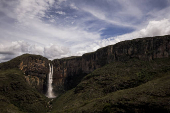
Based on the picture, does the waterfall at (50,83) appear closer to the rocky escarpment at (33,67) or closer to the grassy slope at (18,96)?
the rocky escarpment at (33,67)

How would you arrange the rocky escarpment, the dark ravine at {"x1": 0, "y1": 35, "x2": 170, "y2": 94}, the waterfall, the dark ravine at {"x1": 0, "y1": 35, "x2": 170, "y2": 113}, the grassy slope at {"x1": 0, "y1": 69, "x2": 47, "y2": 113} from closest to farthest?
the dark ravine at {"x1": 0, "y1": 35, "x2": 170, "y2": 113} → the grassy slope at {"x1": 0, "y1": 69, "x2": 47, "y2": 113} → the dark ravine at {"x1": 0, "y1": 35, "x2": 170, "y2": 94} → the rocky escarpment → the waterfall

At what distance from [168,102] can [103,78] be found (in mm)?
35558

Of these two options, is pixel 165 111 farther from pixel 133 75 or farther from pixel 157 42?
pixel 157 42

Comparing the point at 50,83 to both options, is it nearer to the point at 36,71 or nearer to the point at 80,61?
the point at 36,71

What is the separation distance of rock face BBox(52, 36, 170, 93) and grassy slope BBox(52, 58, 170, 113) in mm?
5244

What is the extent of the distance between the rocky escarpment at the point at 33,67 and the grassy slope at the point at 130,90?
50.6m

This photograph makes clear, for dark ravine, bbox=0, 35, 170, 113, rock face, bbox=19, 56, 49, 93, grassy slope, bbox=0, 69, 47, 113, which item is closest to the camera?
dark ravine, bbox=0, 35, 170, 113

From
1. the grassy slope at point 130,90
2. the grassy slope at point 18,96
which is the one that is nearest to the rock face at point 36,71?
the grassy slope at point 18,96

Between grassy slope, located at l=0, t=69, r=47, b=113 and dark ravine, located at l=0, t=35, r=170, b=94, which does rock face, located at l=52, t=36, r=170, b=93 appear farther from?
grassy slope, located at l=0, t=69, r=47, b=113

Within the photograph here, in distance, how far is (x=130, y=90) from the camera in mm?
39719

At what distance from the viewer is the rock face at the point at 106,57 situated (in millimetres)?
59744

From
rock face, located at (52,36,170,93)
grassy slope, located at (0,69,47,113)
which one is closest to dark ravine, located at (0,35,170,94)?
rock face, located at (52,36,170,93)

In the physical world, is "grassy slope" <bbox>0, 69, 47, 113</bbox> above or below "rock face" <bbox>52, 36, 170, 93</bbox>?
below

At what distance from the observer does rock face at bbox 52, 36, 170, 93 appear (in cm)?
5974
